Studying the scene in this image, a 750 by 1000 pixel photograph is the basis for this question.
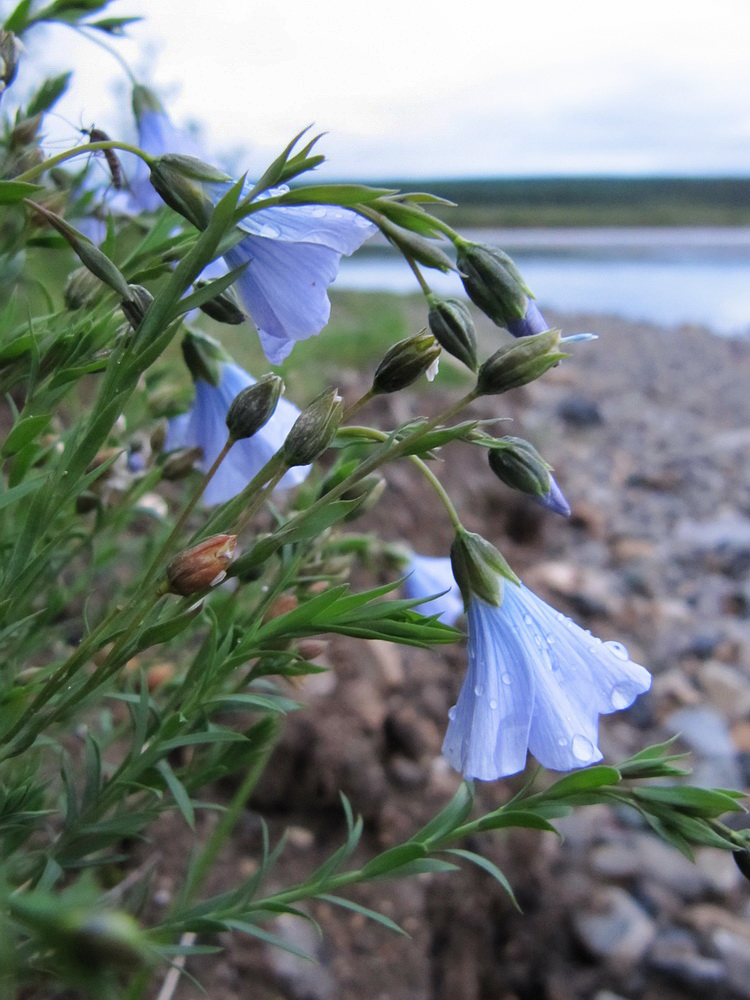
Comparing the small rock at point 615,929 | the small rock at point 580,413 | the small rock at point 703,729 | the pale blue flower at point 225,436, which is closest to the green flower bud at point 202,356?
the pale blue flower at point 225,436

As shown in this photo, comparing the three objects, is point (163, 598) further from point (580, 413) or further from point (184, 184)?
point (580, 413)

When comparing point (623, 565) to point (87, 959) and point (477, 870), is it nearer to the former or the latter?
point (477, 870)

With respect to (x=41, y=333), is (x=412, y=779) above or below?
below

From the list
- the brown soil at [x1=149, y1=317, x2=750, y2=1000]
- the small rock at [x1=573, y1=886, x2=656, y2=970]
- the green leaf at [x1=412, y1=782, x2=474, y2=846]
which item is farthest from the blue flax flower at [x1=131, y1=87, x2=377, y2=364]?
the small rock at [x1=573, y1=886, x2=656, y2=970]

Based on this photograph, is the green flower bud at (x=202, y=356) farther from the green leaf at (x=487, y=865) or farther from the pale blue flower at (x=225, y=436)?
the green leaf at (x=487, y=865)

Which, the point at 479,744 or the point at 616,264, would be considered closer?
the point at 479,744

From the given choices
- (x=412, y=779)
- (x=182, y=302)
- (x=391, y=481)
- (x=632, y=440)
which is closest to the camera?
(x=182, y=302)

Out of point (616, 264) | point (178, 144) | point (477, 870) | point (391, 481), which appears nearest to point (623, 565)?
point (391, 481)
